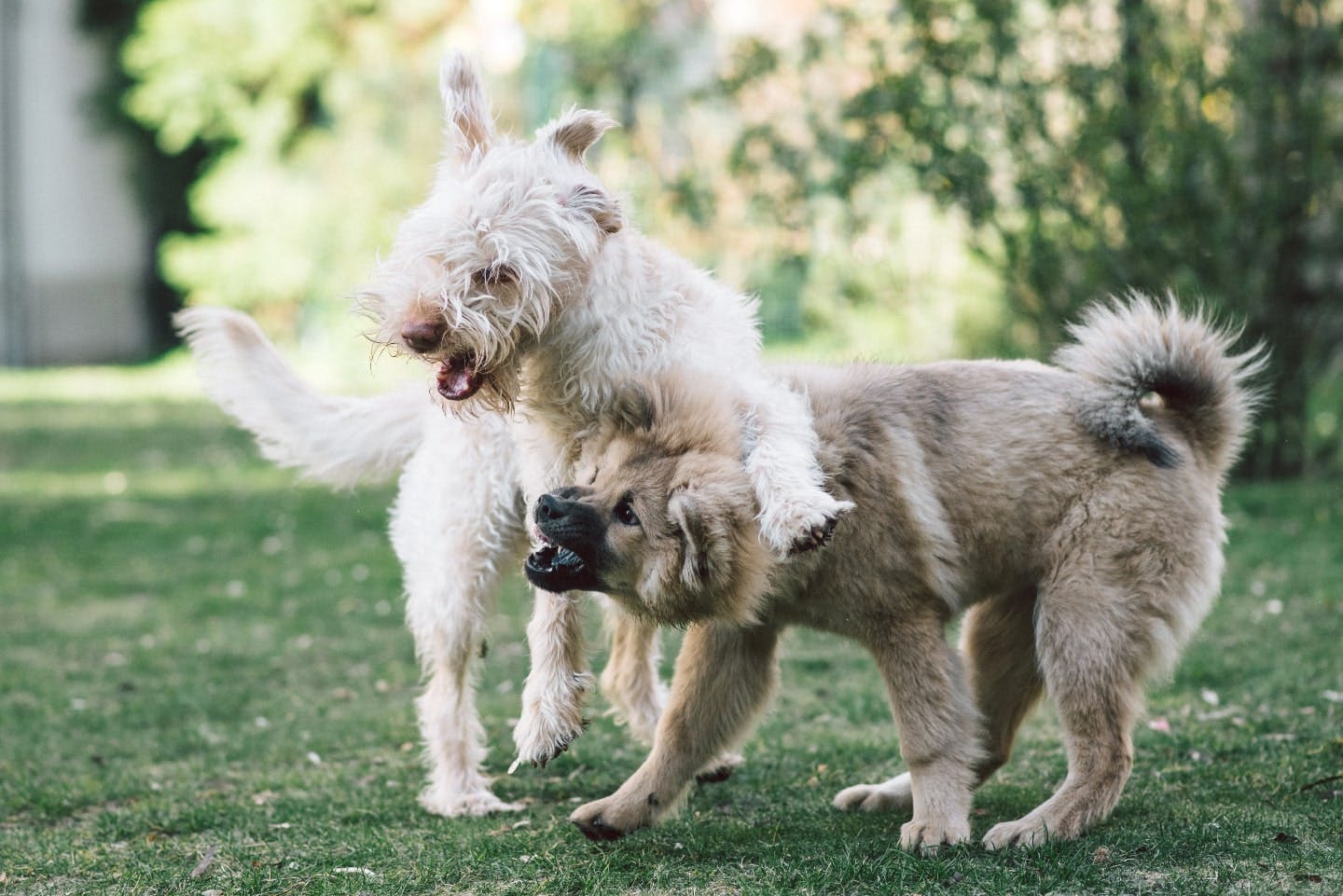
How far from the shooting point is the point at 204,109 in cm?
2580

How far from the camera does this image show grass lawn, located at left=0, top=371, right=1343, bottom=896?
4.19 meters

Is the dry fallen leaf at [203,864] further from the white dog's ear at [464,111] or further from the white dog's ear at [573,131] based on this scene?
the white dog's ear at [573,131]

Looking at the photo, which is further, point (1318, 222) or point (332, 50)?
point (332, 50)

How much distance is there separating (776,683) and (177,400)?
56.4 ft

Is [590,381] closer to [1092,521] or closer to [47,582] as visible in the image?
[1092,521]

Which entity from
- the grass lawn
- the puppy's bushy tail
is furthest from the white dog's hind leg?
the puppy's bushy tail

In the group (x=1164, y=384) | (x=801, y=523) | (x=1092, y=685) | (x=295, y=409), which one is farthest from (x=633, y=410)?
(x=295, y=409)

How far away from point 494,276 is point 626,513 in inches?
31.6

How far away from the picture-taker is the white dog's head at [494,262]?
4254 mm

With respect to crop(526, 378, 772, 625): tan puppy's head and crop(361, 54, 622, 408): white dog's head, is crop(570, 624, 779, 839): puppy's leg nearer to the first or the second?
crop(526, 378, 772, 625): tan puppy's head

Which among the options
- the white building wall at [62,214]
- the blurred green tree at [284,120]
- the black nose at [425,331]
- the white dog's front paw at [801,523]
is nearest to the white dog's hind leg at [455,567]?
the black nose at [425,331]

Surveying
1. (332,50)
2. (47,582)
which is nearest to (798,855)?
(47,582)

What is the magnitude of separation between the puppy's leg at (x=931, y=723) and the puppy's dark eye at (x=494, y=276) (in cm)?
157

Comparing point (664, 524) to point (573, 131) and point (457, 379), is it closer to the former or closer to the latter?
point (457, 379)
